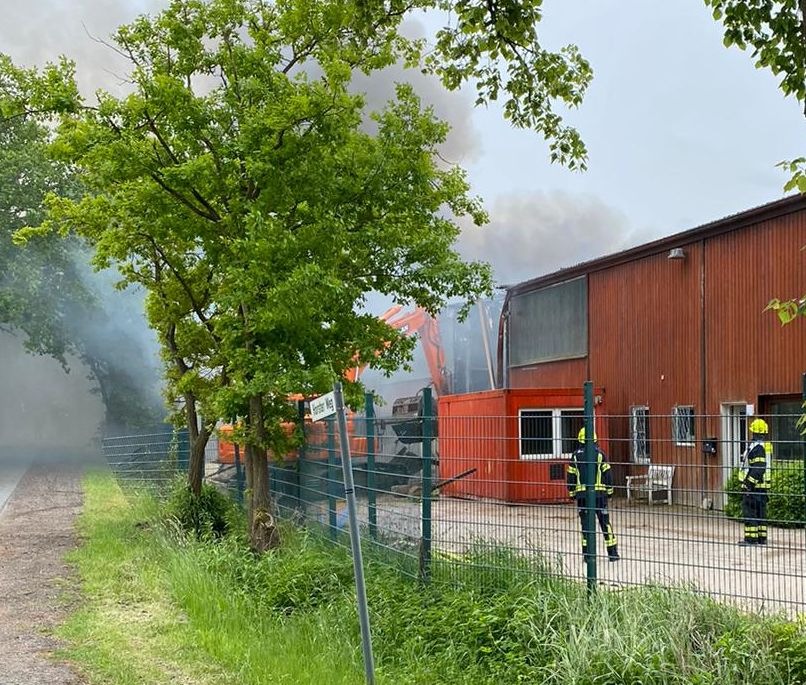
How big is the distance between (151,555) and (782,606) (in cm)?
734

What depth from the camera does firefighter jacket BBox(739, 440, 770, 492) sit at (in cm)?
626

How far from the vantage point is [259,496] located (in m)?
10.9

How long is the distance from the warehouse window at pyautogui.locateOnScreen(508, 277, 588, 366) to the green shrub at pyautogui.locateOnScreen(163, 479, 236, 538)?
40.0ft

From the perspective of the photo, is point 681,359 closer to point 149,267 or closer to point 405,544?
point 149,267

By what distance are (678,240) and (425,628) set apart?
48.9 feet

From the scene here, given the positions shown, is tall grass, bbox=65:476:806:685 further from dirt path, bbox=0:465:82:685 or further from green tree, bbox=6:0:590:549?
green tree, bbox=6:0:590:549

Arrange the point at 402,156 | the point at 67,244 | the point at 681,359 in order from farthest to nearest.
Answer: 1. the point at 67,244
2. the point at 681,359
3. the point at 402,156

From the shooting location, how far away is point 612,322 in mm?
A: 22750

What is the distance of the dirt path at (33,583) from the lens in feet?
23.2

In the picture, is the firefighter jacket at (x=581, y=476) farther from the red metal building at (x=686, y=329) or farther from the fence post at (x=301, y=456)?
the red metal building at (x=686, y=329)

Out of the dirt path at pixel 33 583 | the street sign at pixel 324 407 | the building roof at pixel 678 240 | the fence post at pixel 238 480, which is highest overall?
the building roof at pixel 678 240

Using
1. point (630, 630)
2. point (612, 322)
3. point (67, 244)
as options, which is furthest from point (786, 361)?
point (67, 244)

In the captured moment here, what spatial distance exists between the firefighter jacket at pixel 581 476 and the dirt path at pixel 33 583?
12.8 ft

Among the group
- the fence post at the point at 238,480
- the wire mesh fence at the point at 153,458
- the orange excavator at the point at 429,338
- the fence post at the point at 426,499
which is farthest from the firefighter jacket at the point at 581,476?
the orange excavator at the point at 429,338
